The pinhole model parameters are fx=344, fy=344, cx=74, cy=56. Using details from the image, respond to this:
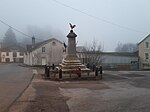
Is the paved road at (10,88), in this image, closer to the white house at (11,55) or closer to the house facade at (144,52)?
the house facade at (144,52)

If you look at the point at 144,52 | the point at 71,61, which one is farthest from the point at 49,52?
the point at 71,61

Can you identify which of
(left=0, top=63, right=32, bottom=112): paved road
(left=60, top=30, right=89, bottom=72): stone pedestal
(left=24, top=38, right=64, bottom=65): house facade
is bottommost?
(left=0, top=63, right=32, bottom=112): paved road

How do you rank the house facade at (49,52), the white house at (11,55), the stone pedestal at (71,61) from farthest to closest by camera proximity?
the white house at (11,55) → the house facade at (49,52) → the stone pedestal at (71,61)

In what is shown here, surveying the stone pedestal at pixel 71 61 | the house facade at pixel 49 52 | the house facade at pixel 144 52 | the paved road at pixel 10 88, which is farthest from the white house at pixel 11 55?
the paved road at pixel 10 88

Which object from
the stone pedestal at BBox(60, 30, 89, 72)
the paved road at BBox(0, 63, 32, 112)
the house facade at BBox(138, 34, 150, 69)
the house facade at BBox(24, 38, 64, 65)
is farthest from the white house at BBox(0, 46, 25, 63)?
the paved road at BBox(0, 63, 32, 112)

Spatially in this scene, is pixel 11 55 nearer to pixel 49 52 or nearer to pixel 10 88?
pixel 49 52

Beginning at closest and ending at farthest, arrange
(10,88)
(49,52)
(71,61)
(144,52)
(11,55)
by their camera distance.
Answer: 1. (10,88)
2. (71,61)
3. (144,52)
4. (49,52)
5. (11,55)

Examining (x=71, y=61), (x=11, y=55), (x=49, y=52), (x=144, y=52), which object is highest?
(x=11, y=55)

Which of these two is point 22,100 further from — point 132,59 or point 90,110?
point 132,59

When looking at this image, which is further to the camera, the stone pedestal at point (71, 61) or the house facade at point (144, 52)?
the house facade at point (144, 52)

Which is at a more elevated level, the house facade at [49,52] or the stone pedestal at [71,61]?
the house facade at [49,52]

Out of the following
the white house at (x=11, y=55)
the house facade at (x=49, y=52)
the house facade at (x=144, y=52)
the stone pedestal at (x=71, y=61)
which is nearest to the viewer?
the stone pedestal at (x=71, y=61)

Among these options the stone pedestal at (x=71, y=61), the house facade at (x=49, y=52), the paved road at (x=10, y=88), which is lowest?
the paved road at (x=10, y=88)

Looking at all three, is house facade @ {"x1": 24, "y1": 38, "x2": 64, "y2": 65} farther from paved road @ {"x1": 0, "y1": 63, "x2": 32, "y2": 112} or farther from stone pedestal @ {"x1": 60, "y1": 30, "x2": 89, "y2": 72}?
paved road @ {"x1": 0, "y1": 63, "x2": 32, "y2": 112}
